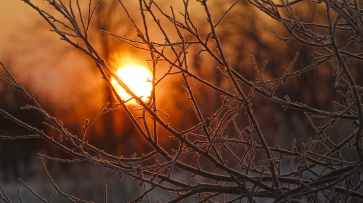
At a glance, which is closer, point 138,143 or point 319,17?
point 138,143

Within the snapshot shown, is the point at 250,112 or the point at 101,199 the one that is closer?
the point at 250,112

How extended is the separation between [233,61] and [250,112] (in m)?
5.15

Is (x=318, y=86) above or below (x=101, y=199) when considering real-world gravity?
above

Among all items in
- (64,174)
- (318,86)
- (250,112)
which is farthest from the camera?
(318,86)

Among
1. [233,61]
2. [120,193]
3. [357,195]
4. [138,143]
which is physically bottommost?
[357,195]

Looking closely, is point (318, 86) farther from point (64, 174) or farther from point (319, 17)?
point (64, 174)

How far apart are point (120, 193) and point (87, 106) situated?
5.52 ft

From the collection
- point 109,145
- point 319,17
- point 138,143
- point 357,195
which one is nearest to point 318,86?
point 319,17

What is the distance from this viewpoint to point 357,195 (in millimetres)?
1062

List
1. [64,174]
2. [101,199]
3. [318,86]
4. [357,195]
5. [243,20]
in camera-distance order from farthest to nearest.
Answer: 1. [318,86]
2. [243,20]
3. [101,199]
4. [64,174]
5. [357,195]

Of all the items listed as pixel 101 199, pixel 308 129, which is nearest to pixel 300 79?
pixel 308 129

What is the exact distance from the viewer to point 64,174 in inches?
200

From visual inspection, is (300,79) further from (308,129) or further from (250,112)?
(250,112)

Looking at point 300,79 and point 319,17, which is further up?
point 319,17
